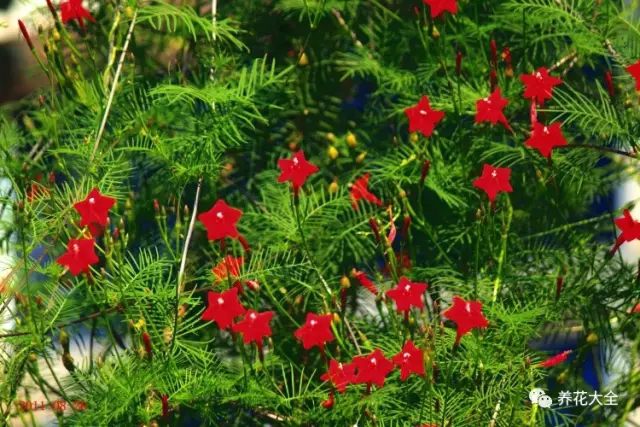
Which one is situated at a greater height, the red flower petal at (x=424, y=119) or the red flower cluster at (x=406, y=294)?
the red flower petal at (x=424, y=119)

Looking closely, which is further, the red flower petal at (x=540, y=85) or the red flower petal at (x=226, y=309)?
the red flower petal at (x=540, y=85)

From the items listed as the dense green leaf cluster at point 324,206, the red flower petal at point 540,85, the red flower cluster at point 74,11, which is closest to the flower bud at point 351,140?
the dense green leaf cluster at point 324,206

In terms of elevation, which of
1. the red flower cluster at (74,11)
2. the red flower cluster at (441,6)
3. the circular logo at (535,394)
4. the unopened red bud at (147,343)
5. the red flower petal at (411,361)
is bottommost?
the circular logo at (535,394)

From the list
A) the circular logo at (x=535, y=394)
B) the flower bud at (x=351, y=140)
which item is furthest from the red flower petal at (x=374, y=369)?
the flower bud at (x=351, y=140)

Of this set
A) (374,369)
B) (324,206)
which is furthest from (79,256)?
(324,206)

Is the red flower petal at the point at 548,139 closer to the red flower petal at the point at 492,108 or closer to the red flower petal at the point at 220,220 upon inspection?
the red flower petal at the point at 492,108

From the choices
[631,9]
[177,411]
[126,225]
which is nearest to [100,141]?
[126,225]

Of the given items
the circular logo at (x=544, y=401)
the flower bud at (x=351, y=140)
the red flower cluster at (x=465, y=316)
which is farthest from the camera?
the flower bud at (x=351, y=140)

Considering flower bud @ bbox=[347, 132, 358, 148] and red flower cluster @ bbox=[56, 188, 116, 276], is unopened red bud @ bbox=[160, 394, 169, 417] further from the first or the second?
flower bud @ bbox=[347, 132, 358, 148]

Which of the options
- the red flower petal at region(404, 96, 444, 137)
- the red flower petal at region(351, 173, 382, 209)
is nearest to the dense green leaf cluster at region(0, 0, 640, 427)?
Result: the red flower petal at region(351, 173, 382, 209)

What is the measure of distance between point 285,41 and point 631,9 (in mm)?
779

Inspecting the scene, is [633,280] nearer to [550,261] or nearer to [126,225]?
[550,261]

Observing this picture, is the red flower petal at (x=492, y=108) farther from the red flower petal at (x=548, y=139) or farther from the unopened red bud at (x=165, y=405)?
the unopened red bud at (x=165, y=405)

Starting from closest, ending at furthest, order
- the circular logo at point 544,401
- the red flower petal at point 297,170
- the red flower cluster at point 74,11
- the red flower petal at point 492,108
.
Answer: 1. the red flower petal at point 297,170
2. the circular logo at point 544,401
3. the red flower petal at point 492,108
4. the red flower cluster at point 74,11
